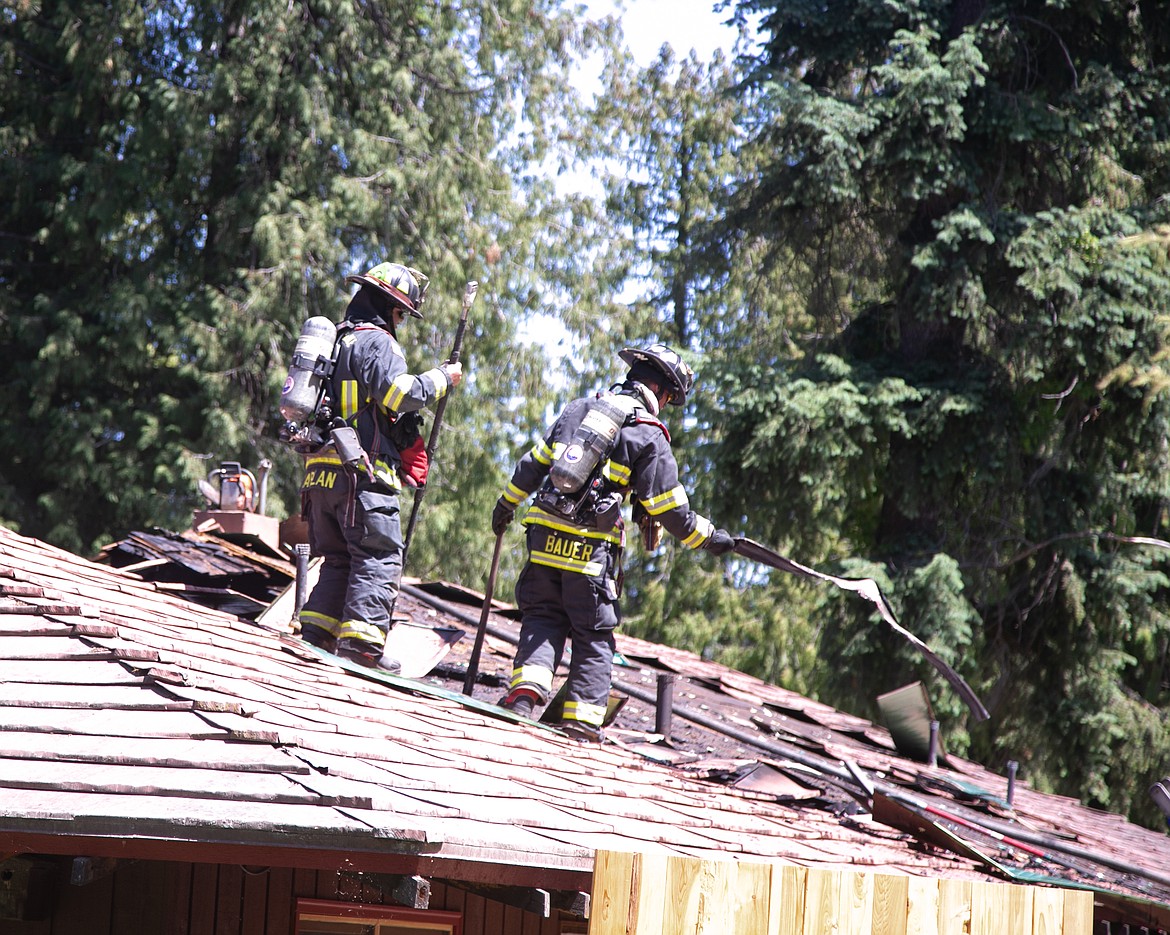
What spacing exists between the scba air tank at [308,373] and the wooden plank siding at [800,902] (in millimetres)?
3724

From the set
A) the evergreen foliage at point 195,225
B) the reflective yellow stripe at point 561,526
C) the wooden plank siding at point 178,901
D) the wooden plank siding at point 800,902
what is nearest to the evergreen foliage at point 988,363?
the evergreen foliage at point 195,225

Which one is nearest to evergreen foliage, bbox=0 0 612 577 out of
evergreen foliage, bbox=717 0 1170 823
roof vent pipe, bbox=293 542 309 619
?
evergreen foliage, bbox=717 0 1170 823

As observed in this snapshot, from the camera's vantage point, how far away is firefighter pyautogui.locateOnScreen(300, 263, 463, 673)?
6398 millimetres

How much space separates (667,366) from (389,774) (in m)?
3.47

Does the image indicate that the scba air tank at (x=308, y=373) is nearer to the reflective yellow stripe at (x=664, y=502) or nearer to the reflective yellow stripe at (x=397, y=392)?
Result: the reflective yellow stripe at (x=397, y=392)

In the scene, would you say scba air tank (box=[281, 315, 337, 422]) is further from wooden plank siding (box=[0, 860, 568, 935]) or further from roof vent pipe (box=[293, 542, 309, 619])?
wooden plank siding (box=[0, 860, 568, 935])

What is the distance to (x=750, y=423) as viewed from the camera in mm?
15375

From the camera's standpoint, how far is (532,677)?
21.2 feet

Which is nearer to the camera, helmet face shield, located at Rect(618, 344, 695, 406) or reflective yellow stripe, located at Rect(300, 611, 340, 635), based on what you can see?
reflective yellow stripe, located at Rect(300, 611, 340, 635)

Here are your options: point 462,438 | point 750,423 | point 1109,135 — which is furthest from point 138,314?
point 1109,135

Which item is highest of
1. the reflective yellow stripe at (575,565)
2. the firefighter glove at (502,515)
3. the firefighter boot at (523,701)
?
the firefighter glove at (502,515)

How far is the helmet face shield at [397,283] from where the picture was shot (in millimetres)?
6898

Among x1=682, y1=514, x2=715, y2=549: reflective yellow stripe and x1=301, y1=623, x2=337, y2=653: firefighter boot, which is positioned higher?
x1=682, y1=514, x2=715, y2=549: reflective yellow stripe

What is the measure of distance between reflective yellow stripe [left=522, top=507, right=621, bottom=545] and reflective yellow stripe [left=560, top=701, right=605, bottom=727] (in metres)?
0.79
